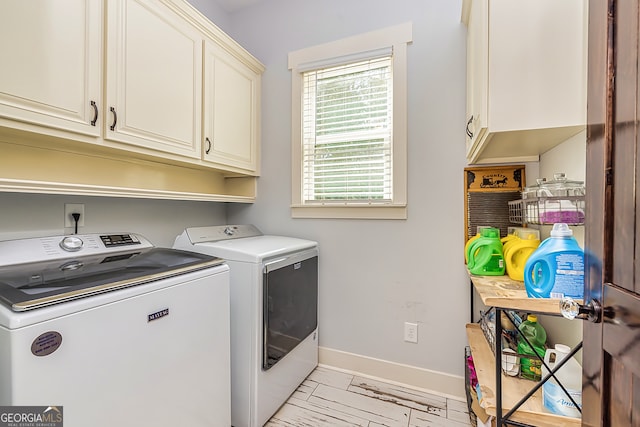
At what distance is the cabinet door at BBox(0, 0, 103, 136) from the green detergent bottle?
1.78 m

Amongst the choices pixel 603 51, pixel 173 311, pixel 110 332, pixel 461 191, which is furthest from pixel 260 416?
pixel 603 51

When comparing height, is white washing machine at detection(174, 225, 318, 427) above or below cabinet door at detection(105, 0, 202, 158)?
below

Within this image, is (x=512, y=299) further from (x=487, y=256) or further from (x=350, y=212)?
(x=350, y=212)

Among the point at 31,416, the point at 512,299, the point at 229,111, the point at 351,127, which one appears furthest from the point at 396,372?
the point at 229,111

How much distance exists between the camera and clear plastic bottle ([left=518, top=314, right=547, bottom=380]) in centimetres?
122

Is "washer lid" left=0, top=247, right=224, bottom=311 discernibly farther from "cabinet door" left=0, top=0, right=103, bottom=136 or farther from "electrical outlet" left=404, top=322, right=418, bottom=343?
"electrical outlet" left=404, top=322, right=418, bottom=343

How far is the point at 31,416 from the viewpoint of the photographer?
0.83 meters

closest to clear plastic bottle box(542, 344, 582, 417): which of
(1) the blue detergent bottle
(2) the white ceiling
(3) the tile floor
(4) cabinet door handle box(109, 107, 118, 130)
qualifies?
(1) the blue detergent bottle

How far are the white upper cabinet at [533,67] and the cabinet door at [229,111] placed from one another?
1501mm

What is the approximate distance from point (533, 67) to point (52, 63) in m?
1.75

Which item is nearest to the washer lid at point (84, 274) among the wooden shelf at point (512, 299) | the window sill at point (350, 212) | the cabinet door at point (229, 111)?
the cabinet door at point (229, 111)

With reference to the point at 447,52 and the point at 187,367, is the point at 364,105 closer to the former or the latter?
the point at 447,52

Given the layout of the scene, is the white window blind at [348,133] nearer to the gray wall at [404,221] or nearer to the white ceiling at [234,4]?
the gray wall at [404,221]

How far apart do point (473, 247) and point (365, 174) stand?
2.98 ft
